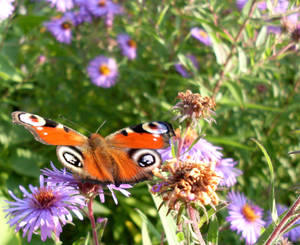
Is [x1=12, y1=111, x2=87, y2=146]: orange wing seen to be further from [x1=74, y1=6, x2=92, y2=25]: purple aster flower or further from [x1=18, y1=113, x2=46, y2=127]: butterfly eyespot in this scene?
[x1=74, y1=6, x2=92, y2=25]: purple aster flower

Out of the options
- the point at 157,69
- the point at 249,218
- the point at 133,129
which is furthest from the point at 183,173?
the point at 157,69

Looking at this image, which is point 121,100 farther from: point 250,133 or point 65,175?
point 65,175

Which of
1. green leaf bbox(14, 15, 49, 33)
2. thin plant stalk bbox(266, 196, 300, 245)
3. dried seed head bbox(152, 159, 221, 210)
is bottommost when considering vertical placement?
thin plant stalk bbox(266, 196, 300, 245)

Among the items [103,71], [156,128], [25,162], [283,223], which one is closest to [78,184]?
[156,128]

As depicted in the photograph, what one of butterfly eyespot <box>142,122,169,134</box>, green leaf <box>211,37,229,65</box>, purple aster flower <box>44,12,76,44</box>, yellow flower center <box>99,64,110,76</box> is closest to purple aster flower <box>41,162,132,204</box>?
butterfly eyespot <box>142,122,169,134</box>

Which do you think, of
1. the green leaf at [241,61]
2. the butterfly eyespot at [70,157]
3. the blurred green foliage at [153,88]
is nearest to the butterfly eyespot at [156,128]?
the butterfly eyespot at [70,157]
